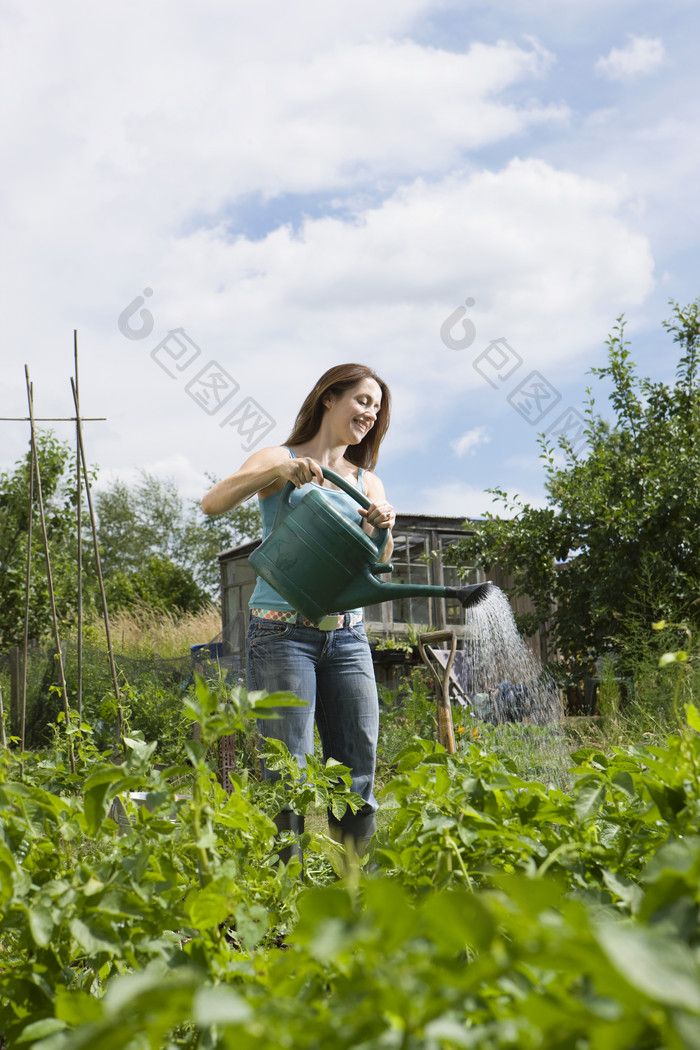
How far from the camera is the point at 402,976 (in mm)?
384

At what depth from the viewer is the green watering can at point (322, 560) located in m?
1.76

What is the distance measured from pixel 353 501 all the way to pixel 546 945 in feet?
5.35

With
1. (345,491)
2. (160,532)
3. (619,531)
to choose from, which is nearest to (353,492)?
(345,491)

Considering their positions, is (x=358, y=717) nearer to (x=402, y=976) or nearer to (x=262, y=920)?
(x=262, y=920)

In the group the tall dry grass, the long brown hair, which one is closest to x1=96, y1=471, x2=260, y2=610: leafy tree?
the tall dry grass

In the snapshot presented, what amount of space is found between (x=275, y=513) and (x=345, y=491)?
0.59ft

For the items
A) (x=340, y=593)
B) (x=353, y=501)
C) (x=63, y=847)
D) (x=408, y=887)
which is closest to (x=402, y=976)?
(x=408, y=887)

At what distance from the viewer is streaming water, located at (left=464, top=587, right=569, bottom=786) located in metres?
4.92

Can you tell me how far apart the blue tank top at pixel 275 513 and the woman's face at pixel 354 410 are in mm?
205

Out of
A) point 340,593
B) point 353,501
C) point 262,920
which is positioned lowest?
point 262,920

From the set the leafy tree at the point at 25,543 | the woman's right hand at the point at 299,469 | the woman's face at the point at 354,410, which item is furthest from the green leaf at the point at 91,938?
the leafy tree at the point at 25,543

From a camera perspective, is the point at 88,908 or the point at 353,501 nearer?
the point at 88,908

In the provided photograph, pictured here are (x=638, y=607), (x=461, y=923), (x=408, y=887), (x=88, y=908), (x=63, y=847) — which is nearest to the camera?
(x=461, y=923)

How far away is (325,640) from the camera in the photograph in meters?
1.96
